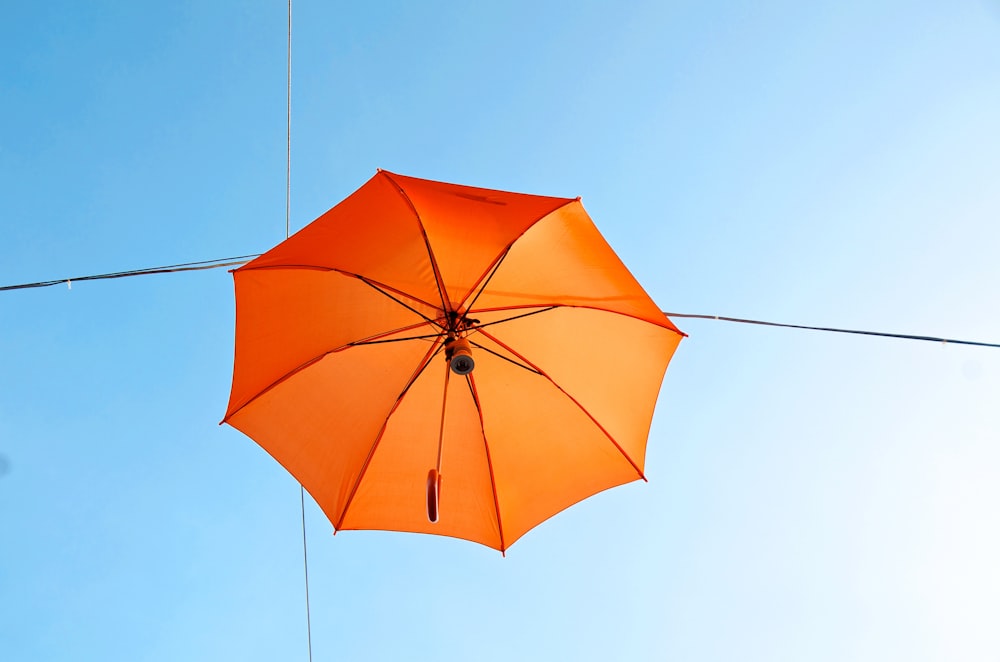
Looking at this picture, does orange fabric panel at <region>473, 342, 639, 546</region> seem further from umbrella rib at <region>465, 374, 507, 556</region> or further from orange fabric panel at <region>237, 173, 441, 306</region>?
orange fabric panel at <region>237, 173, 441, 306</region>

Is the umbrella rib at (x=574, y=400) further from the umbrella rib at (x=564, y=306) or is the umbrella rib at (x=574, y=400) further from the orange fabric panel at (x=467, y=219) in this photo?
the orange fabric panel at (x=467, y=219)

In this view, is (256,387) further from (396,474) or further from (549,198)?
(549,198)

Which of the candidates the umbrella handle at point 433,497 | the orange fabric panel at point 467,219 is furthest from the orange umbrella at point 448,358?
the umbrella handle at point 433,497

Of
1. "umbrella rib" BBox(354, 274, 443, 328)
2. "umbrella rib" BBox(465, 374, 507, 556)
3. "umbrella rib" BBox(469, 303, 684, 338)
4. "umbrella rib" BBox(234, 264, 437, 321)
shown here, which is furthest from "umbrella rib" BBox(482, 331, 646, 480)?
"umbrella rib" BBox(234, 264, 437, 321)

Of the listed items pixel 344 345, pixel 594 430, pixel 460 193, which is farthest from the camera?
pixel 594 430

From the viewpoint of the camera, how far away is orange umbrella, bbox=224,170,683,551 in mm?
4414

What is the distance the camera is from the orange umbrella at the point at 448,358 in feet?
14.5

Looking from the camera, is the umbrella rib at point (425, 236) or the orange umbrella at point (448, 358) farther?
the orange umbrella at point (448, 358)

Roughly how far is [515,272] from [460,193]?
0.58 m

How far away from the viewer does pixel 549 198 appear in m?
4.53

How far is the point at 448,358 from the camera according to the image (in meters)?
4.36

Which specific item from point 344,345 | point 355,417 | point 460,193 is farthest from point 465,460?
point 460,193

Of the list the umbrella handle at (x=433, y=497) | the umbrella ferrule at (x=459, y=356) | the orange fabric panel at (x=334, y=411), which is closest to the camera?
the umbrella handle at (x=433, y=497)

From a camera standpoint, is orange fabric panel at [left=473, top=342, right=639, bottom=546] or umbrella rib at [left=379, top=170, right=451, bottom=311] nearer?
umbrella rib at [left=379, top=170, right=451, bottom=311]
